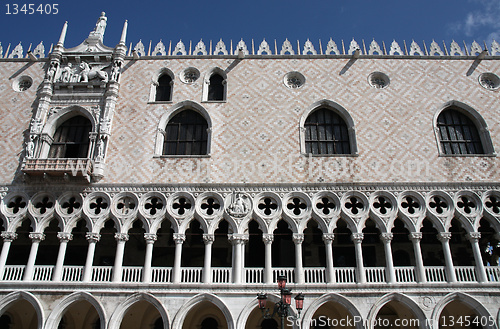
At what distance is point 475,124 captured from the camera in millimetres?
14680

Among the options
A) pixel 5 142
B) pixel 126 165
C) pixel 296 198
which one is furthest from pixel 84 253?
pixel 296 198

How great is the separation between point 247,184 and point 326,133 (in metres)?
3.52

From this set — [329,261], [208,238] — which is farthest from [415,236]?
[208,238]

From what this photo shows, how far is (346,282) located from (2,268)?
1039cm

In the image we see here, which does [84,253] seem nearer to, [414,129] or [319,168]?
[319,168]

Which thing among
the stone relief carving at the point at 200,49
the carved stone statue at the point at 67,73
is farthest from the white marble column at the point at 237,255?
the carved stone statue at the point at 67,73

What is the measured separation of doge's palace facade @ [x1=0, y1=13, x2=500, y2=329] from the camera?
478 inches

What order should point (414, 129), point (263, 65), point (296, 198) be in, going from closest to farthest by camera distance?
point (296, 198)
point (414, 129)
point (263, 65)

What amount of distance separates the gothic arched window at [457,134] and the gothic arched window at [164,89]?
390 inches

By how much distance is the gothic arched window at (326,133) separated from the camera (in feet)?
47.0

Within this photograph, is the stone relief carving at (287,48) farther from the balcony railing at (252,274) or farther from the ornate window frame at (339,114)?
the balcony railing at (252,274)

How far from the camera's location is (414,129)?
563 inches

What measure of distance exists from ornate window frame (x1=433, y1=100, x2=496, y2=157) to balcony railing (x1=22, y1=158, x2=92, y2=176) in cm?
1177

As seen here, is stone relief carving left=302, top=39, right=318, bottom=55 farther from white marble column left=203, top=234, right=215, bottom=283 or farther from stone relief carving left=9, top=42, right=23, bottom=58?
stone relief carving left=9, top=42, right=23, bottom=58
